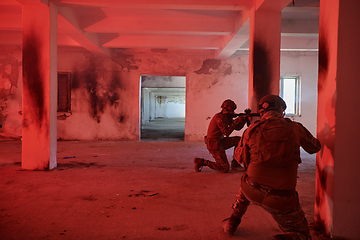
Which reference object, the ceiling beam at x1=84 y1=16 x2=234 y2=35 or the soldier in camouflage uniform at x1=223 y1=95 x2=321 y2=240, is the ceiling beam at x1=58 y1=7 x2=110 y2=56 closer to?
the ceiling beam at x1=84 y1=16 x2=234 y2=35

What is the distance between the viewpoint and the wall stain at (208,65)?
8.57m

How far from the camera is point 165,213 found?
2654 millimetres

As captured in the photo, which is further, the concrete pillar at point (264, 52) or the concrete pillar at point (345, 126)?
the concrete pillar at point (264, 52)

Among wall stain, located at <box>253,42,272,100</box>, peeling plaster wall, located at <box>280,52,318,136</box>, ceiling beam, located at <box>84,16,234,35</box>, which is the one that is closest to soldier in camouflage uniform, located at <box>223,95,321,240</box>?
wall stain, located at <box>253,42,272,100</box>

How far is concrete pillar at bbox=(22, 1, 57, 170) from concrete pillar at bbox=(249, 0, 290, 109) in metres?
3.59

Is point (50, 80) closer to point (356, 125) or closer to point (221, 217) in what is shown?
point (221, 217)

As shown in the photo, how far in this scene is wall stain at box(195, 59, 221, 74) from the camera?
28.1 feet

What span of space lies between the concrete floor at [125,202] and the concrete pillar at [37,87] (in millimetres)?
353

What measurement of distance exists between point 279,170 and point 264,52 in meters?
3.11

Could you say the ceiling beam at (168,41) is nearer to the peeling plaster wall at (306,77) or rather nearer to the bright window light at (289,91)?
the peeling plaster wall at (306,77)

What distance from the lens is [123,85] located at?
27.8 ft

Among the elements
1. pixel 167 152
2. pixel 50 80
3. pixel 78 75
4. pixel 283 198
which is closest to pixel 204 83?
pixel 167 152

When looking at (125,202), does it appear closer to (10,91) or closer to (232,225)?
(232,225)

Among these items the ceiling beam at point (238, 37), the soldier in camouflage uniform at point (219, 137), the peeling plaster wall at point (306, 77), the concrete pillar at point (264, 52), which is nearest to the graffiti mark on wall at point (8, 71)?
the ceiling beam at point (238, 37)
